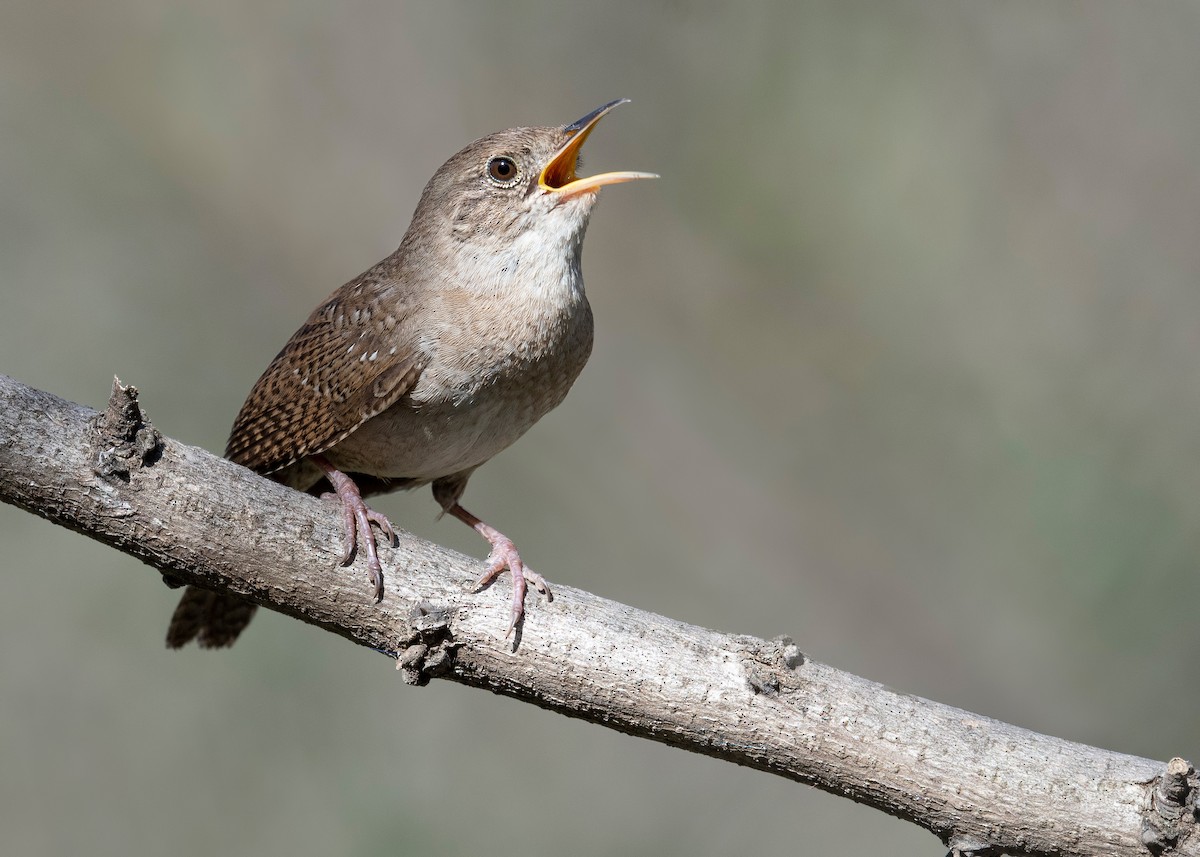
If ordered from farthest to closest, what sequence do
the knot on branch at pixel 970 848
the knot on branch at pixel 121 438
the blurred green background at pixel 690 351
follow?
the blurred green background at pixel 690 351 → the knot on branch at pixel 970 848 → the knot on branch at pixel 121 438

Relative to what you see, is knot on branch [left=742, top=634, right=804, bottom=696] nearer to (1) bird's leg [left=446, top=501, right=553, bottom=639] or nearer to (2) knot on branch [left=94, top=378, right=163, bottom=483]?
(1) bird's leg [left=446, top=501, right=553, bottom=639]

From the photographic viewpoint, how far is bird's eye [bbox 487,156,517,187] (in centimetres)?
357

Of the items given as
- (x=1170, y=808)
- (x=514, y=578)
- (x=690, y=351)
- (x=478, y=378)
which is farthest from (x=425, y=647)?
(x=690, y=351)

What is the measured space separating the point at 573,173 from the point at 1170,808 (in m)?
2.39

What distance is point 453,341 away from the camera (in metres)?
3.37

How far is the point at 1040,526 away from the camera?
20.4 feet

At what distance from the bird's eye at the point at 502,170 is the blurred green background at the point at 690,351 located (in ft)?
7.82

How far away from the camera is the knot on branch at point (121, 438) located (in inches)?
98.2

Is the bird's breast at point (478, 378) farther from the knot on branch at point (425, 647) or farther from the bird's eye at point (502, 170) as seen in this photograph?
the knot on branch at point (425, 647)

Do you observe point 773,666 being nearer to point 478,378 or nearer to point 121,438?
point 478,378

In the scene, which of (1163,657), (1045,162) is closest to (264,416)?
(1163,657)

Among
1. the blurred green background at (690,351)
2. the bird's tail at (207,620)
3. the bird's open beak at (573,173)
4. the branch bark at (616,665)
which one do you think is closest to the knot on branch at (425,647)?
the branch bark at (616,665)

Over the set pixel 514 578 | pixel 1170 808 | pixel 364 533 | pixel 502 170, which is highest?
pixel 502 170

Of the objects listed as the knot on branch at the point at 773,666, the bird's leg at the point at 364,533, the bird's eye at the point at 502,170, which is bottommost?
the bird's leg at the point at 364,533
